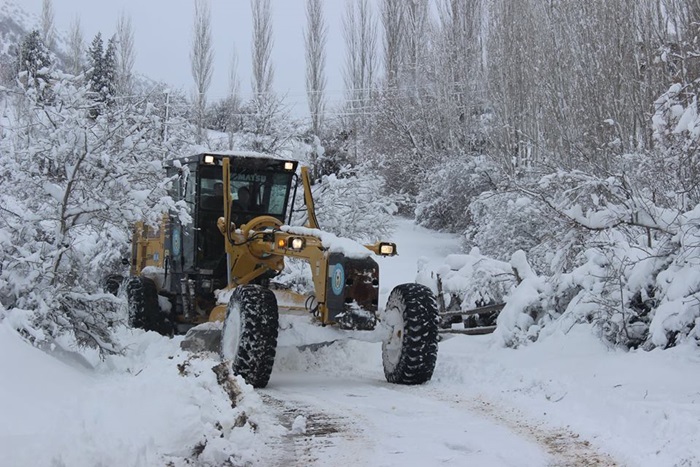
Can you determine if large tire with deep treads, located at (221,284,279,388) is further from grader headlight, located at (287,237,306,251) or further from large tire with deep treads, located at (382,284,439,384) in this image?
large tire with deep treads, located at (382,284,439,384)

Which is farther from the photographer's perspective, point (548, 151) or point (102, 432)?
point (548, 151)

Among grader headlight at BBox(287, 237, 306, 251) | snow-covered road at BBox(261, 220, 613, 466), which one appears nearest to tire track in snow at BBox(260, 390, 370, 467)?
snow-covered road at BBox(261, 220, 613, 466)

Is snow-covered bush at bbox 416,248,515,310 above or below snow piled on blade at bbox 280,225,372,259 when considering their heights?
below

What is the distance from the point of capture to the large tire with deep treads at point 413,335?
7496 mm

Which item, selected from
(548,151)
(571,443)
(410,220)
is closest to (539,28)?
(548,151)

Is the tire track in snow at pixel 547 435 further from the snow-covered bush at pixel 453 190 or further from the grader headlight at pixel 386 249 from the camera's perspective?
the snow-covered bush at pixel 453 190

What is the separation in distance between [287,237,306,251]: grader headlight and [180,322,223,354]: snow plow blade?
4.54ft

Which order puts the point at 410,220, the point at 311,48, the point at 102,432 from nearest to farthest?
the point at 102,432 < the point at 410,220 < the point at 311,48

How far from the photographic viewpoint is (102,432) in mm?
4156

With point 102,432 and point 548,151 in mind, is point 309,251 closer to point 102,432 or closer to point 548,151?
point 102,432

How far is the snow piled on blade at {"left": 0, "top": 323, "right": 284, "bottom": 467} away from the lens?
393 cm

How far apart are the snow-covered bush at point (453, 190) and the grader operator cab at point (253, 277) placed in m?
12.9

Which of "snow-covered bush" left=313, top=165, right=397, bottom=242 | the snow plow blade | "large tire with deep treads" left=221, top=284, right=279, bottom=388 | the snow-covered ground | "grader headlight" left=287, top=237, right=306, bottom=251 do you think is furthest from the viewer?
"snow-covered bush" left=313, top=165, right=397, bottom=242

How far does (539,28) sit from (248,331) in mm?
14435
